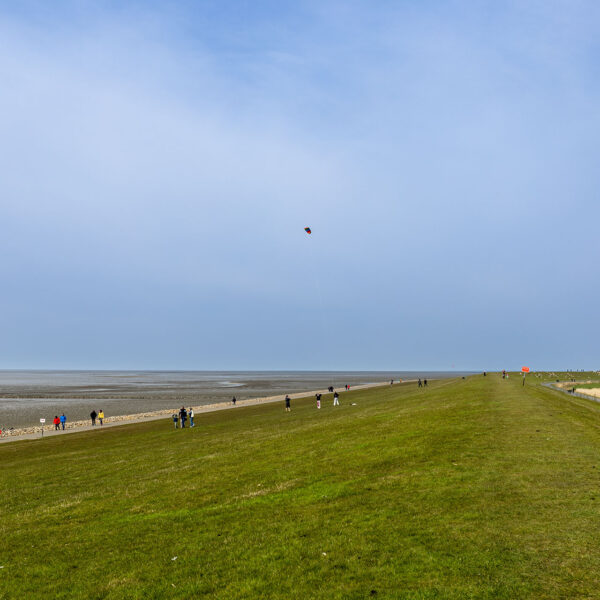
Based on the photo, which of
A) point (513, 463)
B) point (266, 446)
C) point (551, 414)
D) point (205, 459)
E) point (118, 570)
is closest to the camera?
point (118, 570)

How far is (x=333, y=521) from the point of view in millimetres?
11688

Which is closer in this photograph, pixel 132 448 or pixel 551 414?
pixel 551 414

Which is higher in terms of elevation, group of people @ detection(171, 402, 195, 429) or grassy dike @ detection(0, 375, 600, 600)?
grassy dike @ detection(0, 375, 600, 600)

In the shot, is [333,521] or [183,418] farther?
[183,418]

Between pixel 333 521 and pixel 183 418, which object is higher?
pixel 333 521

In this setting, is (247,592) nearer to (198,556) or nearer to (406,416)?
(198,556)

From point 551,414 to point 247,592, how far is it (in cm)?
2350

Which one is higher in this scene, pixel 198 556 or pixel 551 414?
pixel 551 414

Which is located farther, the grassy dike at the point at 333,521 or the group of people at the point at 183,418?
the group of people at the point at 183,418

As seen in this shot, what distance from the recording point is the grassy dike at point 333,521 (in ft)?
28.5

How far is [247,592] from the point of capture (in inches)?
343

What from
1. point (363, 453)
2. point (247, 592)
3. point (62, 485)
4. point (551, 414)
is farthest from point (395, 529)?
point (551, 414)

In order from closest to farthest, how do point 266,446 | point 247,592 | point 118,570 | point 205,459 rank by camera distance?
1. point 247,592
2. point 118,570
3. point 205,459
4. point 266,446

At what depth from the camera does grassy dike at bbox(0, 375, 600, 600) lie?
342 inches
